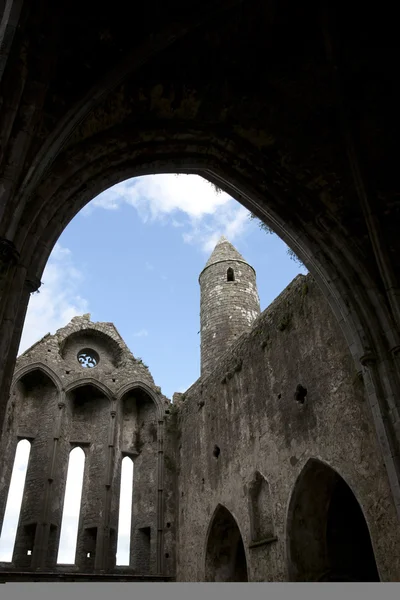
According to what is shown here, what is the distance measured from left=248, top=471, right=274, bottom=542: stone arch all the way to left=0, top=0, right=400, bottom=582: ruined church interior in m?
0.03

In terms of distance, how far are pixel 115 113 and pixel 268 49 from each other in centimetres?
207

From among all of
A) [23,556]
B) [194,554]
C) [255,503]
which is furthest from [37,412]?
[255,503]

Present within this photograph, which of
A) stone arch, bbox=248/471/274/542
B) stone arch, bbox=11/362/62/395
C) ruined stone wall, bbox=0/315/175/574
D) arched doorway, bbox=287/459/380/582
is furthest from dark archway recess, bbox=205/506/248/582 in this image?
stone arch, bbox=11/362/62/395

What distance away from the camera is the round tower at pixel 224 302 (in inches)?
515

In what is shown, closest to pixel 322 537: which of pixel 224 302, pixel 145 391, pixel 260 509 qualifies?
pixel 260 509

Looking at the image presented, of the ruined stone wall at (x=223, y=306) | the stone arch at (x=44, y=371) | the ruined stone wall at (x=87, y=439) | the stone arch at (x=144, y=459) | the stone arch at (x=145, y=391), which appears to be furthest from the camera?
the stone arch at (x=145, y=391)

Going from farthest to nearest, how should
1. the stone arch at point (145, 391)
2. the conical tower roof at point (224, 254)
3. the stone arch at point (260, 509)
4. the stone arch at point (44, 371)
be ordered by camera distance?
1. the conical tower roof at point (224, 254)
2. the stone arch at point (145, 391)
3. the stone arch at point (44, 371)
4. the stone arch at point (260, 509)

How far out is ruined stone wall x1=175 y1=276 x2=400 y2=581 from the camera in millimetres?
6207

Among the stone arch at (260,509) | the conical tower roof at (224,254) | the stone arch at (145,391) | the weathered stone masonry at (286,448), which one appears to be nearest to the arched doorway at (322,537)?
the weathered stone masonry at (286,448)

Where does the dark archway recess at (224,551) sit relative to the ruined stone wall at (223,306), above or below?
below

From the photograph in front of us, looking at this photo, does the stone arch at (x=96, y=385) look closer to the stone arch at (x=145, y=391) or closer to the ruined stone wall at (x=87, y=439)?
the ruined stone wall at (x=87, y=439)

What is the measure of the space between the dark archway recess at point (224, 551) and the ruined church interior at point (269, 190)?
35mm

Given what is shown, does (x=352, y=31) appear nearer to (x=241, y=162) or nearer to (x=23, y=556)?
(x=241, y=162)

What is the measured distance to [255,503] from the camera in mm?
8648
